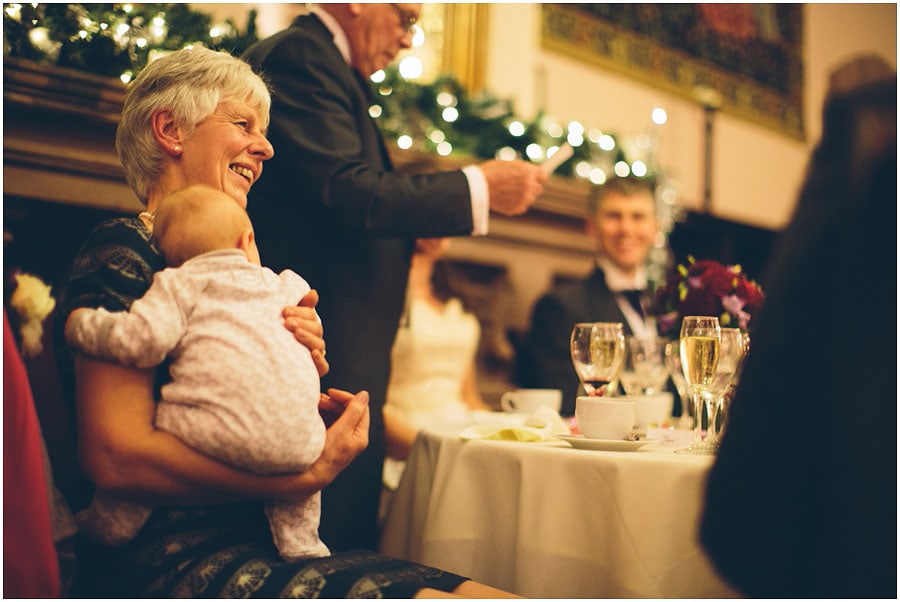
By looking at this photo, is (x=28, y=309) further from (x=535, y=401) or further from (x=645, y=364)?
(x=645, y=364)

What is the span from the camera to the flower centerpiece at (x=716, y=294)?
5.80 ft

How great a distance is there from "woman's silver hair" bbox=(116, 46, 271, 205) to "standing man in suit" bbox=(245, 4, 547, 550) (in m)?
0.38

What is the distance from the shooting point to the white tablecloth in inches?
48.3

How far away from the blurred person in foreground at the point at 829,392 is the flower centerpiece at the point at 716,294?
3.39 feet

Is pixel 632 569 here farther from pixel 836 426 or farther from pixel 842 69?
pixel 842 69

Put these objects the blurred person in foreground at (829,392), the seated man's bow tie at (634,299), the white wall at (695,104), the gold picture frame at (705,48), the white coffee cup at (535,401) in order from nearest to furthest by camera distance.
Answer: the blurred person in foreground at (829,392) < the white coffee cup at (535,401) < the seated man's bow tie at (634,299) < the white wall at (695,104) < the gold picture frame at (705,48)

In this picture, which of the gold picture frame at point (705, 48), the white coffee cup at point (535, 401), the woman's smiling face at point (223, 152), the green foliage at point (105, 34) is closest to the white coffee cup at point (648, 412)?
the white coffee cup at point (535, 401)

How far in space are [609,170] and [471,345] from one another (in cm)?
165

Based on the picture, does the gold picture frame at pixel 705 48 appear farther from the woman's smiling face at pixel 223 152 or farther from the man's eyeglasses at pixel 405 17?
the woman's smiling face at pixel 223 152

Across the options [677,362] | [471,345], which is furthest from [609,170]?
[677,362]

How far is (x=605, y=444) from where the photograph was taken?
4.51 ft

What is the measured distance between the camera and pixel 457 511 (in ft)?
5.00

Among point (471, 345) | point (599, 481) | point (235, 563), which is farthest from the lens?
point (471, 345)

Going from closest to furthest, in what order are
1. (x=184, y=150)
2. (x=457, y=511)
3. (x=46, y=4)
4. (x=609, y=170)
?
1. (x=184, y=150)
2. (x=457, y=511)
3. (x=46, y=4)
4. (x=609, y=170)
